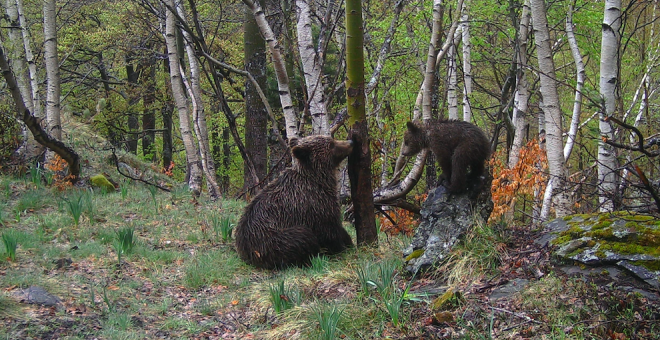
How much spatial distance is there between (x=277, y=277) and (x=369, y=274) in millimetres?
1674

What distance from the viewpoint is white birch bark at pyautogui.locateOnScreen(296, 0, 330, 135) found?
25.2ft

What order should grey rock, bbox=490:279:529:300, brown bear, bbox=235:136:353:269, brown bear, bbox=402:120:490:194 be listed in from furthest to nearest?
brown bear, bbox=235:136:353:269
brown bear, bbox=402:120:490:194
grey rock, bbox=490:279:529:300

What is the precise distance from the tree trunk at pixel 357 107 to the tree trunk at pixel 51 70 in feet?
25.6

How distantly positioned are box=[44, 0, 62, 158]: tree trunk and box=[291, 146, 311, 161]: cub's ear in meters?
6.97

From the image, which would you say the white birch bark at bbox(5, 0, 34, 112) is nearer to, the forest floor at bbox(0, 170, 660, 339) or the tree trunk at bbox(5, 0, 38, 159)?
the tree trunk at bbox(5, 0, 38, 159)

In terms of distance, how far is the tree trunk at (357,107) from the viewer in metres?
6.18

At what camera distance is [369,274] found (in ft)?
16.3

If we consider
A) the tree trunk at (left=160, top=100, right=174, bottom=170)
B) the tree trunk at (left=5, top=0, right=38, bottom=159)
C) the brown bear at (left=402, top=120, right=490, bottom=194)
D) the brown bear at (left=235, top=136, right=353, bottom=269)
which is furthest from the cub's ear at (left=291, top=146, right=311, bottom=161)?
the tree trunk at (left=160, top=100, right=174, bottom=170)

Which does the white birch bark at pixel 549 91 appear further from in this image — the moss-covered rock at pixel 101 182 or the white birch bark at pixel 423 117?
the moss-covered rock at pixel 101 182

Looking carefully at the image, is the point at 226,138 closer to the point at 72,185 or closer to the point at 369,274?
the point at 72,185

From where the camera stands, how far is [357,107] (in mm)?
6227

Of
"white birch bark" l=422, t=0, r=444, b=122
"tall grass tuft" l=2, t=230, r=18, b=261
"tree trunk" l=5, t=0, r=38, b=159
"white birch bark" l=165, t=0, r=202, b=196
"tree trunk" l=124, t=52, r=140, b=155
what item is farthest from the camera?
"tree trunk" l=124, t=52, r=140, b=155

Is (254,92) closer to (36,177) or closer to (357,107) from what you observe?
(36,177)

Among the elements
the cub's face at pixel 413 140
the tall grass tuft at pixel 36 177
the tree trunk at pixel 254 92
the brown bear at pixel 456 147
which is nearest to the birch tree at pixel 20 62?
the tall grass tuft at pixel 36 177
